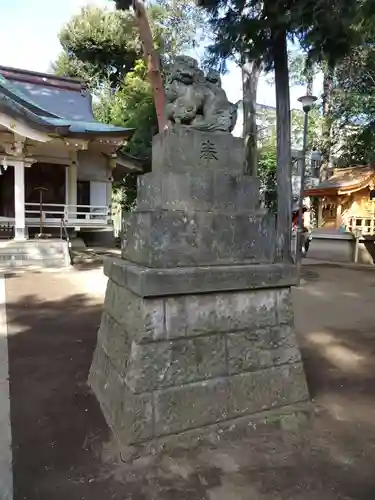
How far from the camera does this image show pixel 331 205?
64.2ft

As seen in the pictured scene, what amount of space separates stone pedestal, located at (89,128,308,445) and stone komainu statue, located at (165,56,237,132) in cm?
12

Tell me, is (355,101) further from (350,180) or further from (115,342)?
(115,342)

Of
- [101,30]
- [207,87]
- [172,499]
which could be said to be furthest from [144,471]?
[101,30]

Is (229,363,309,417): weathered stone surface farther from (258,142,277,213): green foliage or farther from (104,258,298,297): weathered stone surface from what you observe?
(258,142,277,213): green foliage

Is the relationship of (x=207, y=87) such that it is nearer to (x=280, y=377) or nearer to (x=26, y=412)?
(x=280, y=377)

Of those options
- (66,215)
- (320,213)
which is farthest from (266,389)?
(320,213)

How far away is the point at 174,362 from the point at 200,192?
1222mm

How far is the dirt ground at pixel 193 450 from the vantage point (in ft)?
7.55

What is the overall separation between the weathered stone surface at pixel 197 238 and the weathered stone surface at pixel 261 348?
548mm

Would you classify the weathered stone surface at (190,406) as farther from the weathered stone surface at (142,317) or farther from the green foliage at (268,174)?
the green foliage at (268,174)

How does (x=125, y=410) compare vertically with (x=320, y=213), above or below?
below

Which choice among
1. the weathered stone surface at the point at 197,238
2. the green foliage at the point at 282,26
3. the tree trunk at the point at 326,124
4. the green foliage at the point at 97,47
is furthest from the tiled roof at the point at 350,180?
the weathered stone surface at the point at 197,238

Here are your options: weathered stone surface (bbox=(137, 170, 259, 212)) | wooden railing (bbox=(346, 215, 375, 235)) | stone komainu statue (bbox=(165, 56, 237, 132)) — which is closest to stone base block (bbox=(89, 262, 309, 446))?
weathered stone surface (bbox=(137, 170, 259, 212))

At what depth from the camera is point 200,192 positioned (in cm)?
296
